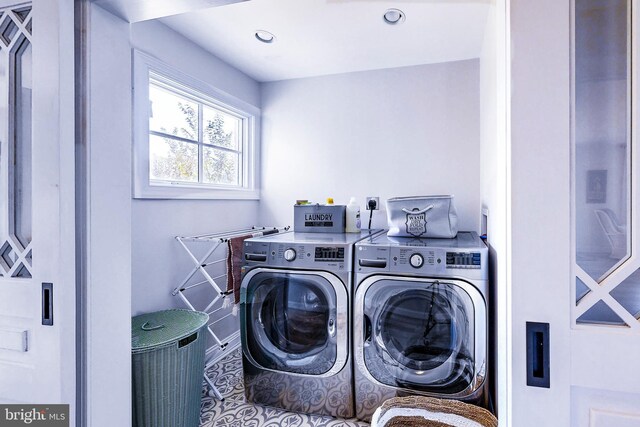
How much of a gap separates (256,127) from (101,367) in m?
2.39

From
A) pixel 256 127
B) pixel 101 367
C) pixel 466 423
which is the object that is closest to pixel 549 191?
pixel 466 423

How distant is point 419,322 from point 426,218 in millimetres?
658

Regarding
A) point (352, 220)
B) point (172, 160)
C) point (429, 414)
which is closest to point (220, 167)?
point (172, 160)

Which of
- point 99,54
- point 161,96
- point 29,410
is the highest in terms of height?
point 161,96

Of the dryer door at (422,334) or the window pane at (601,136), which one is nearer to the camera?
the window pane at (601,136)

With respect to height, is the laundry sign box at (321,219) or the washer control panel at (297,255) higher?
the laundry sign box at (321,219)

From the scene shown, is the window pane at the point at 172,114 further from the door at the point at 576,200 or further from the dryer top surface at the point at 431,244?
the door at the point at 576,200

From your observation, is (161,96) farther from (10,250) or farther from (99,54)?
(10,250)

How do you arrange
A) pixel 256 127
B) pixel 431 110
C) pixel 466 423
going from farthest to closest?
pixel 256 127 → pixel 431 110 → pixel 466 423

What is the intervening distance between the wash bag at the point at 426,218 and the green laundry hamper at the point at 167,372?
4.30 ft

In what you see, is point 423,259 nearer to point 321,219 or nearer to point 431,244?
point 431,244

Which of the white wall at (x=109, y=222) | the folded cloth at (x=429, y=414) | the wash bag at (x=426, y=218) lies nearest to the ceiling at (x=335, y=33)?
the white wall at (x=109, y=222)

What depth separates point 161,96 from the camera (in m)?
2.20

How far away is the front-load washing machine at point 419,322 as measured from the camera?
1.64 meters
